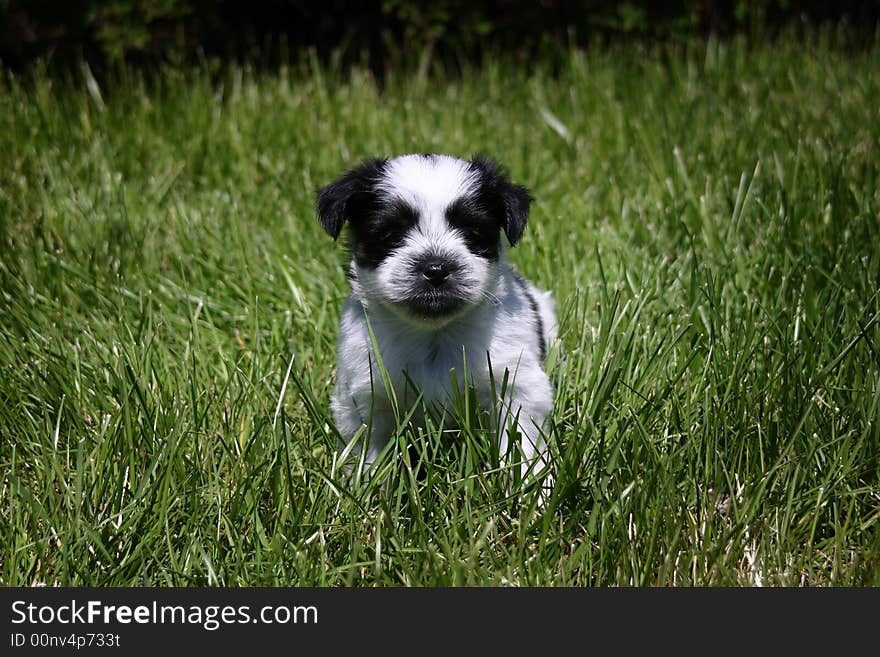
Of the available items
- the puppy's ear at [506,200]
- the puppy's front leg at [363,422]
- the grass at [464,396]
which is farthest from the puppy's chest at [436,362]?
the puppy's ear at [506,200]

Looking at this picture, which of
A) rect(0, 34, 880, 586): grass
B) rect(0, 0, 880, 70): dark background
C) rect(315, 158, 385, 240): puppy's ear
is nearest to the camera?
rect(0, 34, 880, 586): grass

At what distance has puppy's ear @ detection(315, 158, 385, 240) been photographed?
3.06 meters

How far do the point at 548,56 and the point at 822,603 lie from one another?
18.0 ft

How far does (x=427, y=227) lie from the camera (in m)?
2.97

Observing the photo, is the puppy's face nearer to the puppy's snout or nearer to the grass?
the puppy's snout

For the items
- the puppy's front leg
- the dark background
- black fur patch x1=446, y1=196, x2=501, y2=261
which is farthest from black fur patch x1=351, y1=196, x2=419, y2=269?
the dark background

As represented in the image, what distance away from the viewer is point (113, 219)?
468 centimetres

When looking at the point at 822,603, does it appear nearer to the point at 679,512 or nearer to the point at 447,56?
the point at 679,512

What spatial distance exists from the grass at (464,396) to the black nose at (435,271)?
472mm

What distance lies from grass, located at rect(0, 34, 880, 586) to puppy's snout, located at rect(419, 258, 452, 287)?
469mm

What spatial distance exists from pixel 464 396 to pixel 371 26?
5.51 metres

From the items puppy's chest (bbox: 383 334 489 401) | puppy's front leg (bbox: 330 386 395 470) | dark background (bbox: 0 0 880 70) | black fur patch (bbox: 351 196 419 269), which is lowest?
puppy's front leg (bbox: 330 386 395 470)

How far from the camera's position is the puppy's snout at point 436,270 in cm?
289

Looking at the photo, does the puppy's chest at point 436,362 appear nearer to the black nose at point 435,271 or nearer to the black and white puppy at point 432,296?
the black and white puppy at point 432,296
